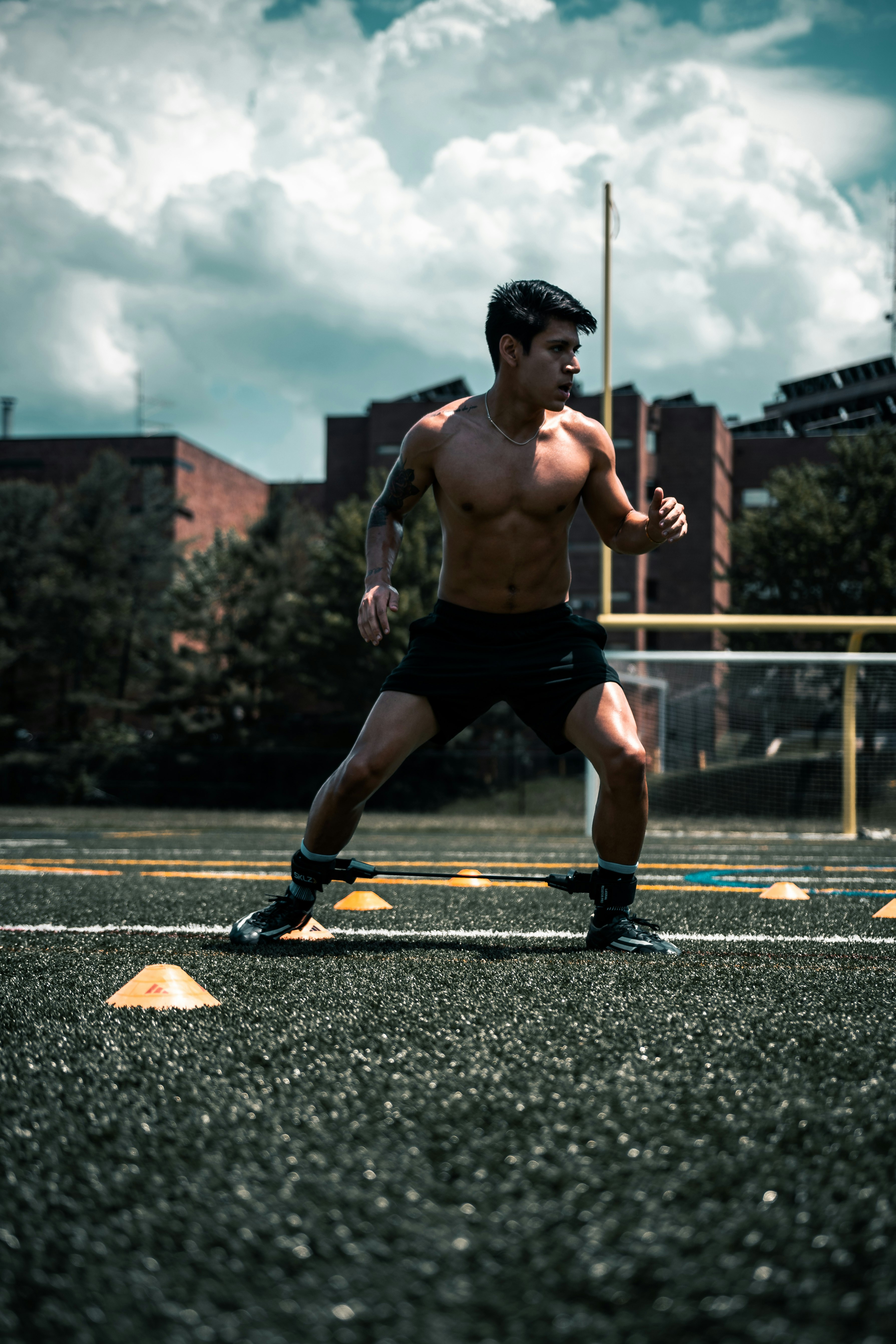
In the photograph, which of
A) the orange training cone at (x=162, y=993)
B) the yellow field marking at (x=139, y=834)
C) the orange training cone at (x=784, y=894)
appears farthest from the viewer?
the yellow field marking at (x=139, y=834)

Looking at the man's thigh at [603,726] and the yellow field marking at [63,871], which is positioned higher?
the man's thigh at [603,726]

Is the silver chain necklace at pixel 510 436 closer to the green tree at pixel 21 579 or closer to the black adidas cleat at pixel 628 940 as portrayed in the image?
the black adidas cleat at pixel 628 940

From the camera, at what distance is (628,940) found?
11.2 ft

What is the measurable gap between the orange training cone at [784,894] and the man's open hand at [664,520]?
204 cm

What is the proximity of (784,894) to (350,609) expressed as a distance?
2889cm

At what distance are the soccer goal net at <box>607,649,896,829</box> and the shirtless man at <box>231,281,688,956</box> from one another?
1032cm

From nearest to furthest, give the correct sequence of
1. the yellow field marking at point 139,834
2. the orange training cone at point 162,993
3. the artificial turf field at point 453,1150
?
1. the artificial turf field at point 453,1150
2. the orange training cone at point 162,993
3. the yellow field marking at point 139,834

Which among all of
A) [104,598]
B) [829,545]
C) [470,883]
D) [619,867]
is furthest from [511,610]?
[104,598]

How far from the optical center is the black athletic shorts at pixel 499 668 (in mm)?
3643

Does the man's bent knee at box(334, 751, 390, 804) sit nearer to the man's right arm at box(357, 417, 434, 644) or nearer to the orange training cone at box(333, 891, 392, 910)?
the man's right arm at box(357, 417, 434, 644)

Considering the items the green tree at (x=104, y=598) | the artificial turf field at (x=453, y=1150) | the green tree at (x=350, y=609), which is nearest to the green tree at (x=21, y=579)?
the green tree at (x=104, y=598)

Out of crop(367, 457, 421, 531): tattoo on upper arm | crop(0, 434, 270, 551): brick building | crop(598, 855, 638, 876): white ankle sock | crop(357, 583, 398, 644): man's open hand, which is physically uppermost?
crop(0, 434, 270, 551): brick building

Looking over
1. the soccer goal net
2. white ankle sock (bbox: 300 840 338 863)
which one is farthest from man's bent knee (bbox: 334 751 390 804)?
the soccer goal net

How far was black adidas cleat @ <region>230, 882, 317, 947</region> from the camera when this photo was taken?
3.61m
